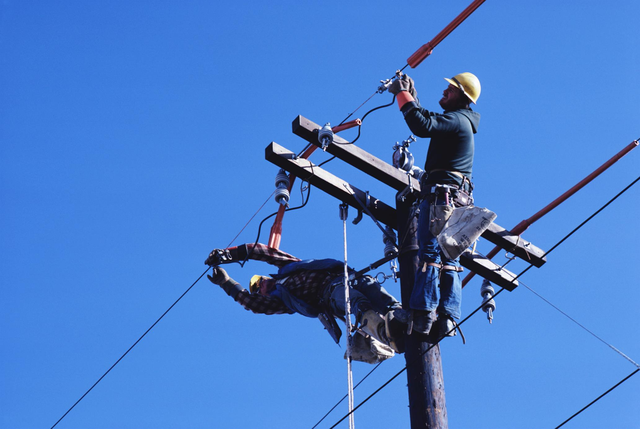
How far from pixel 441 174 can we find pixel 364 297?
4.26 ft

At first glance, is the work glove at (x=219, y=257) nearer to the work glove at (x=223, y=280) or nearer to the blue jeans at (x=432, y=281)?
the work glove at (x=223, y=280)

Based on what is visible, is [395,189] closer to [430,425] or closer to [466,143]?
[466,143]

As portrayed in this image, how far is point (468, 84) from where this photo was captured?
27.0 ft

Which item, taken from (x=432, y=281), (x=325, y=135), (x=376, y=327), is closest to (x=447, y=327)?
(x=432, y=281)

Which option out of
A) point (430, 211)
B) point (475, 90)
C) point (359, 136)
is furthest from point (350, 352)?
point (475, 90)

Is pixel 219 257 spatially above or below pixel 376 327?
above

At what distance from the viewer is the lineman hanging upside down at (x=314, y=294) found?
7.90m

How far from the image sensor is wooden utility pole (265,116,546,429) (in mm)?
7188

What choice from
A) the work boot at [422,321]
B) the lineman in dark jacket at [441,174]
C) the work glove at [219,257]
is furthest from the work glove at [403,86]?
the work glove at [219,257]

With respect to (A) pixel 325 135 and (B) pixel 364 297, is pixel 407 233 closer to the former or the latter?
(B) pixel 364 297

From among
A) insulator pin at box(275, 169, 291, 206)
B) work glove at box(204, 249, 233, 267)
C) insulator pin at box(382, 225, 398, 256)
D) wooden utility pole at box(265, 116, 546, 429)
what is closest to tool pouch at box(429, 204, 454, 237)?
wooden utility pole at box(265, 116, 546, 429)

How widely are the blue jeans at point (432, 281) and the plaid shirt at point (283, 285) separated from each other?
1376 mm

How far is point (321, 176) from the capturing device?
28.2 feet

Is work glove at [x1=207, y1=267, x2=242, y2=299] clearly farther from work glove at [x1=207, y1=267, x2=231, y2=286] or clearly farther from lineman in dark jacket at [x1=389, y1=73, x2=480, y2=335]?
lineman in dark jacket at [x1=389, y1=73, x2=480, y2=335]
